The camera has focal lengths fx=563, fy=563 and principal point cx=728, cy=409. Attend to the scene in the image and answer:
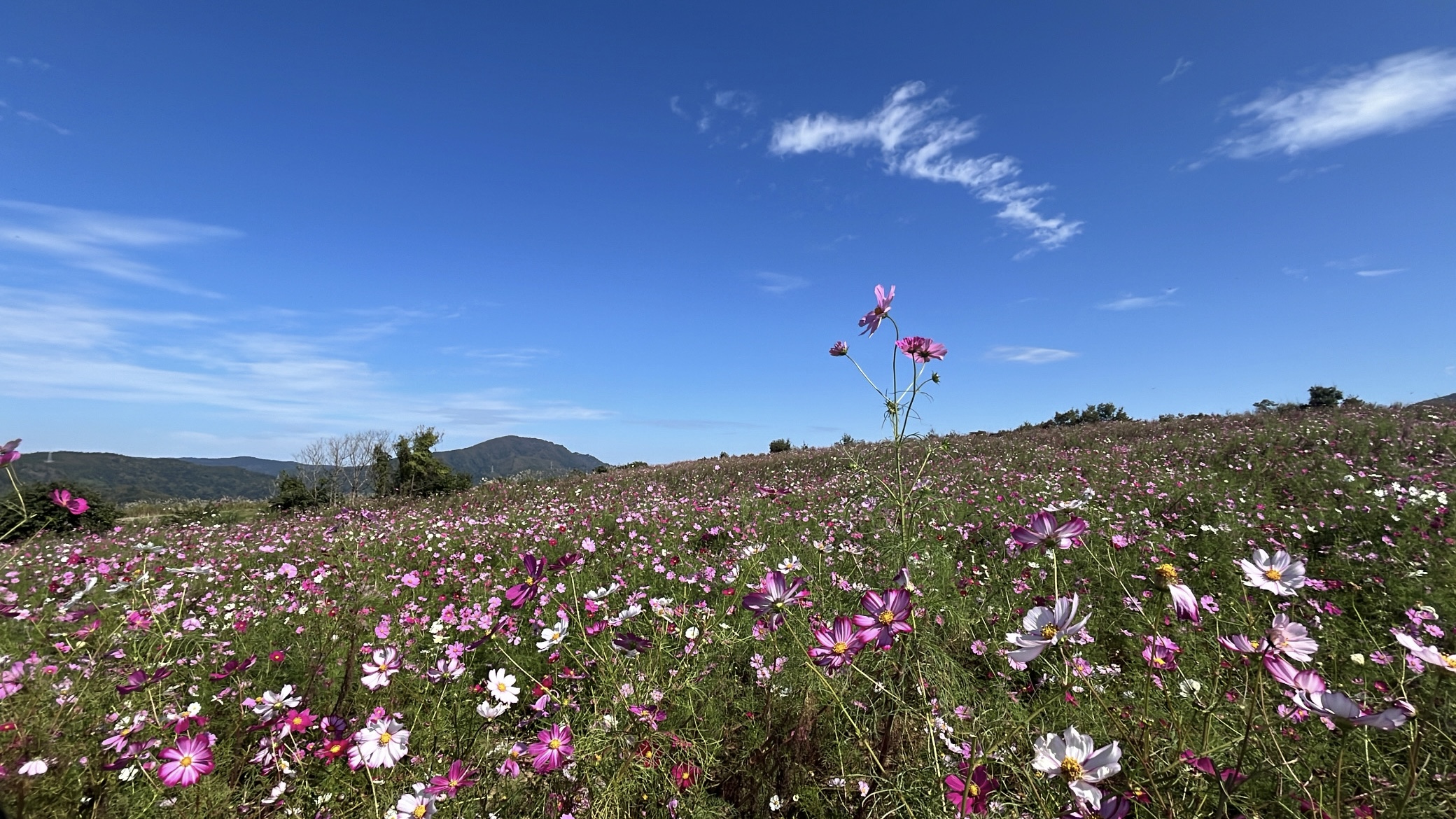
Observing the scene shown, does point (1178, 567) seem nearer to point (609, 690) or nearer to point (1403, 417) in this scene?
point (609, 690)

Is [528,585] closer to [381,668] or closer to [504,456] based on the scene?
[381,668]

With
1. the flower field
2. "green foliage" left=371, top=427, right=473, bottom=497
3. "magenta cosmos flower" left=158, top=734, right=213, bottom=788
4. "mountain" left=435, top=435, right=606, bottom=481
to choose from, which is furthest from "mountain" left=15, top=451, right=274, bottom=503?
"magenta cosmos flower" left=158, top=734, right=213, bottom=788

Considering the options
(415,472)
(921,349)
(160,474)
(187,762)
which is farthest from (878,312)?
(160,474)

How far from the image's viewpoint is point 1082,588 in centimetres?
365

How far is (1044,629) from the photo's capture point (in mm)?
1091

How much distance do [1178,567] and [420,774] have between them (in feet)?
14.9

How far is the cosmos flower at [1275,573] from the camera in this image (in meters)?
1.03

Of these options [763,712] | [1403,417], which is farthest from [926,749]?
[1403,417]

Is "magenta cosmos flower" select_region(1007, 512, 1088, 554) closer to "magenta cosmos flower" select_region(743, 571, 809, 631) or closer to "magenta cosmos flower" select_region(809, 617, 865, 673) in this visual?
"magenta cosmos flower" select_region(809, 617, 865, 673)

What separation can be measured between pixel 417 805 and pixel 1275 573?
1.96m

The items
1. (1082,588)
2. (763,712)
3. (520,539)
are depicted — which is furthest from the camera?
(520,539)

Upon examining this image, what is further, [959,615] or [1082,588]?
[1082,588]

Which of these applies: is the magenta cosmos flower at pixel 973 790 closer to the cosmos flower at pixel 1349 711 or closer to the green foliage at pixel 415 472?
the cosmos flower at pixel 1349 711

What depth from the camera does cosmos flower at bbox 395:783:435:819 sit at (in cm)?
134
